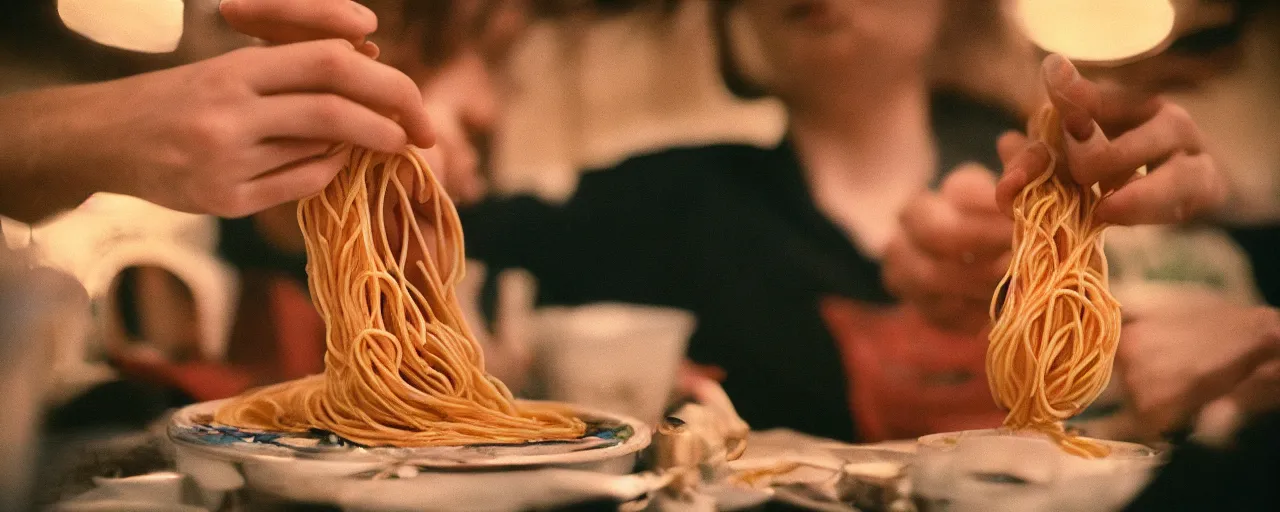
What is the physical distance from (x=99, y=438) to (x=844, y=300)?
2.63ft

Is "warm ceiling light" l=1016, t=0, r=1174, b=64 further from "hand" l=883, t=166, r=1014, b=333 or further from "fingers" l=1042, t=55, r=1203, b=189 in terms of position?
"hand" l=883, t=166, r=1014, b=333

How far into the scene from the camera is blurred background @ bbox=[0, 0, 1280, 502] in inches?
38.9

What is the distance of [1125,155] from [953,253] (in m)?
0.20

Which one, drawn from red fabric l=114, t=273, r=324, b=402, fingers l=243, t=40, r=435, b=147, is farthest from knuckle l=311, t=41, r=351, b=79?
red fabric l=114, t=273, r=324, b=402

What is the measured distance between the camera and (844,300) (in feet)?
3.43

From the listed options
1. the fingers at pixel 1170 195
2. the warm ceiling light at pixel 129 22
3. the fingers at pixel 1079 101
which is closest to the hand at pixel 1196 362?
the fingers at pixel 1170 195

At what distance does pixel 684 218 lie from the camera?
3.52 feet

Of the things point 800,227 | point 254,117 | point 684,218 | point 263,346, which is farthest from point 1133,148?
point 263,346

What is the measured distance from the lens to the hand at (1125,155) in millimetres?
885

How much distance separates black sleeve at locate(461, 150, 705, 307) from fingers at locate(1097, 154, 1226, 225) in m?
0.43

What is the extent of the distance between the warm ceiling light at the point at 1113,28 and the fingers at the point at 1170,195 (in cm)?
13

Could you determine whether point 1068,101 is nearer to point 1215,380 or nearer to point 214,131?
point 1215,380

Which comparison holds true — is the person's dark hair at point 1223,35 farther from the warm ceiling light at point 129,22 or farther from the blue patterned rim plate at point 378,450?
the warm ceiling light at point 129,22

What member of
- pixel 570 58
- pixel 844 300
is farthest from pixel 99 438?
pixel 844 300
